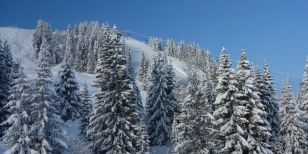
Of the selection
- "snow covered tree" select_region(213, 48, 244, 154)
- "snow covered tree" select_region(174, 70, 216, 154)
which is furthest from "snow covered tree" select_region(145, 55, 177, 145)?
"snow covered tree" select_region(213, 48, 244, 154)

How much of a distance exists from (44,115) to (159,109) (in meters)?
31.4

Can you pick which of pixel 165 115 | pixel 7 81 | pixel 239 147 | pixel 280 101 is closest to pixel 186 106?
pixel 239 147

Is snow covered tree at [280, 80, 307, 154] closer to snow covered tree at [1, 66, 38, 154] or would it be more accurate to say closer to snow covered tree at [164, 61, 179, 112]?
snow covered tree at [164, 61, 179, 112]

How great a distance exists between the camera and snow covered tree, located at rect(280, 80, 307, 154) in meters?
55.3

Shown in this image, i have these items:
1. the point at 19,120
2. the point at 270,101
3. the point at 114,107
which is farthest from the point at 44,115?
the point at 270,101

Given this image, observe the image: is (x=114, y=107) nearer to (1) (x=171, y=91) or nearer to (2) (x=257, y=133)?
(2) (x=257, y=133)

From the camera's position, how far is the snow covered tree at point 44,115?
3612cm

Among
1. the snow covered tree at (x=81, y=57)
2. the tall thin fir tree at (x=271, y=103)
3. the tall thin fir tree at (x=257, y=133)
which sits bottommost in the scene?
the tall thin fir tree at (x=257, y=133)

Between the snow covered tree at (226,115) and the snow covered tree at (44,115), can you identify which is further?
the snow covered tree at (226,115)

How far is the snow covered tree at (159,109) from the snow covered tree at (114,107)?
2243 cm

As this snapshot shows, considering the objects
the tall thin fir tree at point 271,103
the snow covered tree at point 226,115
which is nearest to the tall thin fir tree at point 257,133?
the snow covered tree at point 226,115

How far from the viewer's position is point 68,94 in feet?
246

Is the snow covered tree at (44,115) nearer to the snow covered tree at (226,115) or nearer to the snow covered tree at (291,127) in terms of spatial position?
the snow covered tree at (226,115)

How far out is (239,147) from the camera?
38625 mm
